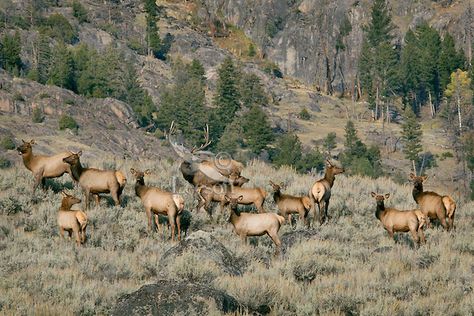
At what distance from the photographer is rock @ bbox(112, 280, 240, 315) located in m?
8.79

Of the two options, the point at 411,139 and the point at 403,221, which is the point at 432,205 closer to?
the point at 403,221

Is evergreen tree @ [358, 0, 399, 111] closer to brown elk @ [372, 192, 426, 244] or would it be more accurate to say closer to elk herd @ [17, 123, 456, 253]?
elk herd @ [17, 123, 456, 253]

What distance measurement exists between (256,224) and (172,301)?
5271mm

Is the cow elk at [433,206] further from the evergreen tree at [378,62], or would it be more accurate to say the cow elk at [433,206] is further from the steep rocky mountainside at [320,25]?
the steep rocky mountainside at [320,25]

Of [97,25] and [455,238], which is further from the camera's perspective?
[97,25]

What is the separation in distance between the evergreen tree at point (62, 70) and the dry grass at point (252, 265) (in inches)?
2894

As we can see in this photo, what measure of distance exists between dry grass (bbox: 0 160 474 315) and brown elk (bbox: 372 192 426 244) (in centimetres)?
27

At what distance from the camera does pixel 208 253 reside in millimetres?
12008

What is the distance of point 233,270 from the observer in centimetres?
1192

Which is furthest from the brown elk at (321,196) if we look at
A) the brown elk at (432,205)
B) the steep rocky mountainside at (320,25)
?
the steep rocky mountainside at (320,25)

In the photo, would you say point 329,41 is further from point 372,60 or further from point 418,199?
point 418,199

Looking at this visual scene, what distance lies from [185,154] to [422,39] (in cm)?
10207

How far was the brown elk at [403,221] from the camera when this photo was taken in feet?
47.9

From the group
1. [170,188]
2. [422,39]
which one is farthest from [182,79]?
[170,188]
